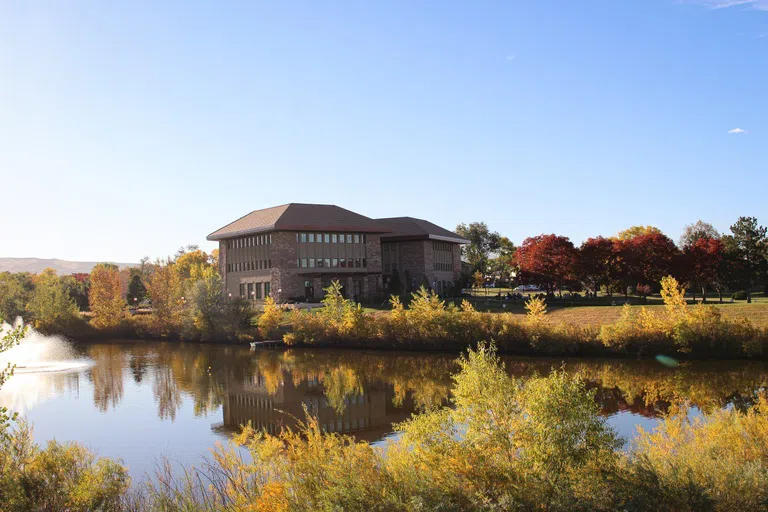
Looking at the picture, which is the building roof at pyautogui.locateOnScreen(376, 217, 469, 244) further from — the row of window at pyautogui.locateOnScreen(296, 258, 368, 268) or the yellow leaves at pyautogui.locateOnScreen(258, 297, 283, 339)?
the yellow leaves at pyautogui.locateOnScreen(258, 297, 283, 339)

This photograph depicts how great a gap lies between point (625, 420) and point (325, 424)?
8769 millimetres

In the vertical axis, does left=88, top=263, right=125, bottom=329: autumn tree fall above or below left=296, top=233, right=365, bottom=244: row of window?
below

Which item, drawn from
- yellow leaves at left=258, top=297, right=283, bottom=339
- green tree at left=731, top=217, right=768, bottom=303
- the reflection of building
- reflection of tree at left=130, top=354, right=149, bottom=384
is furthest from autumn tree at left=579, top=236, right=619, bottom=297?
reflection of tree at left=130, top=354, right=149, bottom=384

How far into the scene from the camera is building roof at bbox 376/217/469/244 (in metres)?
66.9

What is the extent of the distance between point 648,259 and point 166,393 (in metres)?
34.3

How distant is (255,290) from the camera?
6247 centimetres

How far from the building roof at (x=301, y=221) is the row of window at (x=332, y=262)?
2734 millimetres

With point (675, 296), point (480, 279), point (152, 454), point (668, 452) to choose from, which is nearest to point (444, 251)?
point (480, 279)

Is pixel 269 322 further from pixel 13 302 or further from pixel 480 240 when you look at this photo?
pixel 480 240

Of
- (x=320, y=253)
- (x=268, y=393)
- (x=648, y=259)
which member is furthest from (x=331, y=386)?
(x=320, y=253)

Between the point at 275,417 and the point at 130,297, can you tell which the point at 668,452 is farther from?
the point at 130,297

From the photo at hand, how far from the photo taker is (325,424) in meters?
20.7

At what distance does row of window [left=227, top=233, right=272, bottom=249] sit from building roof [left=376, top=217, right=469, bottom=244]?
11459mm

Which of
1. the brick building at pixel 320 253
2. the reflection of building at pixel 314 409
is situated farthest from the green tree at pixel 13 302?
the reflection of building at pixel 314 409
